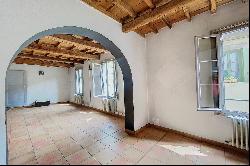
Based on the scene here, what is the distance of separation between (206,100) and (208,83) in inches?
13.0

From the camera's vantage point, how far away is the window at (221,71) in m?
2.73

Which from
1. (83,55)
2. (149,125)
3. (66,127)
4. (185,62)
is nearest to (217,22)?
(185,62)

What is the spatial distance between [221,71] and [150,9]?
1.70 m

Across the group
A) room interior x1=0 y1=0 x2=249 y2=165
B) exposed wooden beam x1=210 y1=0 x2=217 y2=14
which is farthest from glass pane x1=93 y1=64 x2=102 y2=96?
exposed wooden beam x1=210 y1=0 x2=217 y2=14

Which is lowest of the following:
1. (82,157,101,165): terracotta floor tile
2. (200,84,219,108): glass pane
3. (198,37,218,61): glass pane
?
(82,157,101,165): terracotta floor tile

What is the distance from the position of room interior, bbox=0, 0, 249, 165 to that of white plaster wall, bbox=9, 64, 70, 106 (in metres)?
4.59

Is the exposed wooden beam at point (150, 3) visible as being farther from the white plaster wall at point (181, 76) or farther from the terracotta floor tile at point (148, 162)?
the terracotta floor tile at point (148, 162)

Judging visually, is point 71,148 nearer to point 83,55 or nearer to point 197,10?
point 197,10

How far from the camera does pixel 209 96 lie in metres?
3.10

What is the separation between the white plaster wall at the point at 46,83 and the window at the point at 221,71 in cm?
854

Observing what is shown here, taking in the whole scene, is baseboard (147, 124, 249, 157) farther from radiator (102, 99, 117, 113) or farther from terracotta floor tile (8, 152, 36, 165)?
terracotta floor tile (8, 152, 36, 165)

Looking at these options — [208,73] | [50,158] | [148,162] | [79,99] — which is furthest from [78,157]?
[79,99]

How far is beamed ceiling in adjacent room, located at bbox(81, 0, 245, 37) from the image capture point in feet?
9.08

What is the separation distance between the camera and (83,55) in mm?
6348
